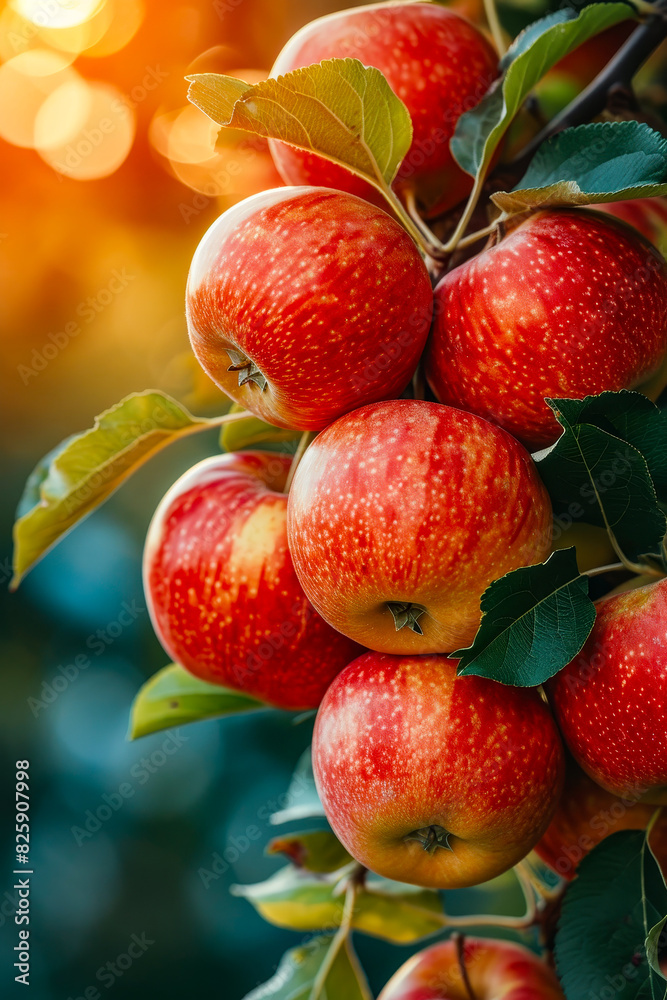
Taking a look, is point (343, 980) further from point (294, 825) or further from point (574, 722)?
point (294, 825)

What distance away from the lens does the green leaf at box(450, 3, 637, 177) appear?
56cm

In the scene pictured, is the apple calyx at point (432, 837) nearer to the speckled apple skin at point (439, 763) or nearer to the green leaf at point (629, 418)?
the speckled apple skin at point (439, 763)

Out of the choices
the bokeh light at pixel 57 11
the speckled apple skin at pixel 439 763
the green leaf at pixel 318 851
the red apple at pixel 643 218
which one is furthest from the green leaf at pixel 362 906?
the bokeh light at pixel 57 11

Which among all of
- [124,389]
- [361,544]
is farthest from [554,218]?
[124,389]

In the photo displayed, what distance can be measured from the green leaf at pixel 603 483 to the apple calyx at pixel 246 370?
191 mm

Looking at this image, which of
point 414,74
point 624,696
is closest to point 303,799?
point 624,696

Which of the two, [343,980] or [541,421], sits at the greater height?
[541,421]

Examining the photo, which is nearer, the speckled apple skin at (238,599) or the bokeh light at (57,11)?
the speckled apple skin at (238,599)

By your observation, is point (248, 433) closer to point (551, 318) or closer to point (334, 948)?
point (551, 318)

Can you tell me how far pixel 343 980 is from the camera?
31.7 inches

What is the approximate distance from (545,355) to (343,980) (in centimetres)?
63

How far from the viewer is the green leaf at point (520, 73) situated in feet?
1.85

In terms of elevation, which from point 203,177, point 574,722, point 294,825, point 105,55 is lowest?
point 294,825

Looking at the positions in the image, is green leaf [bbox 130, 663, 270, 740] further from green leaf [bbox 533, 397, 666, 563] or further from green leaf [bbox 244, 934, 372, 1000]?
green leaf [bbox 533, 397, 666, 563]
